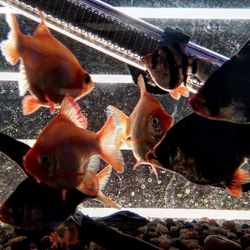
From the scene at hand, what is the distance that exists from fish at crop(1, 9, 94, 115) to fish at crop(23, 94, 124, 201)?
0.12 ft

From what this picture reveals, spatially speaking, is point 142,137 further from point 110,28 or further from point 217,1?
→ point 217,1

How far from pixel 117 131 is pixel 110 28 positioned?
0.52 metres

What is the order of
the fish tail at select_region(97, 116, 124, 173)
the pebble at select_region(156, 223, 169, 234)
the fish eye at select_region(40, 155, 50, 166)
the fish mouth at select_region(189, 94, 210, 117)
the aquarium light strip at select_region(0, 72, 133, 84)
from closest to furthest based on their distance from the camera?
the fish mouth at select_region(189, 94, 210, 117) → the fish eye at select_region(40, 155, 50, 166) → the fish tail at select_region(97, 116, 124, 173) → the pebble at select_region(156, 223, 169, 234) → the aquarium light strip at select_region(0, 72, 133, 84)

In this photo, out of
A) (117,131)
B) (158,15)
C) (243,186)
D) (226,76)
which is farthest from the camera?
(158,15)

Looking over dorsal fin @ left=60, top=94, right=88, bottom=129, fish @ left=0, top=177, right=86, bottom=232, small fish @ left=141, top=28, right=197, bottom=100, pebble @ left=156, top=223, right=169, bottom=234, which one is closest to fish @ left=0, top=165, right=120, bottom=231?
fish @ left=0, top=177, right=86, bottom=232

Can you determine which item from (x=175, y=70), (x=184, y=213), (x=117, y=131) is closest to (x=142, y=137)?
(x=117, y=131)

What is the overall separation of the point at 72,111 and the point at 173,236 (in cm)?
101

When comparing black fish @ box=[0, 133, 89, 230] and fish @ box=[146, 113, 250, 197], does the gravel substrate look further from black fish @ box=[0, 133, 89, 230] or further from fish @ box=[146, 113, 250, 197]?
fish @ box=[146, 113, 250, 197]

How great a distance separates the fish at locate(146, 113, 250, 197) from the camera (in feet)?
4.34

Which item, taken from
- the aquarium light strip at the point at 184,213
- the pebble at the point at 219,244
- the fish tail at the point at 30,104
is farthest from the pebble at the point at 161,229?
the fish tail at the point at 30,104

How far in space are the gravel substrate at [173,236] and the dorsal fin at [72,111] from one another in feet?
2.05

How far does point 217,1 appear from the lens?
281cm

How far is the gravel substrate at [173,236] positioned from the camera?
1920 millimetres

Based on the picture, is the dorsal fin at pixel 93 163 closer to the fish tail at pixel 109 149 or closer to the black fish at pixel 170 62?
the fish tail at pixel 109 149
